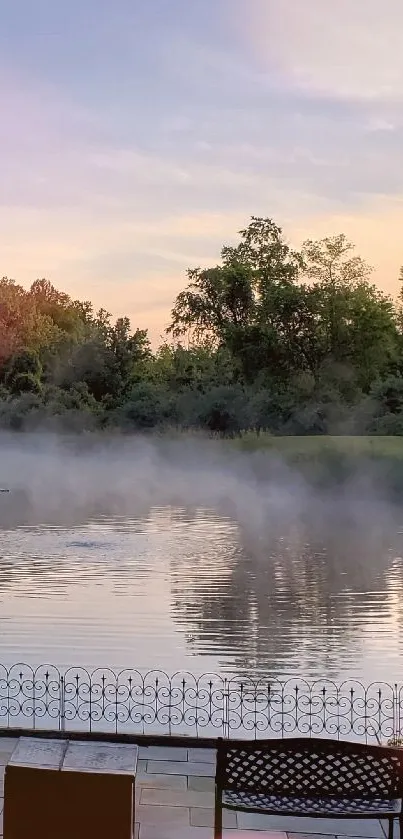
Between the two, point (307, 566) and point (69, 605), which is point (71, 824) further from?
point (307, 566)

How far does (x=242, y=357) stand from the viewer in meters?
44.7

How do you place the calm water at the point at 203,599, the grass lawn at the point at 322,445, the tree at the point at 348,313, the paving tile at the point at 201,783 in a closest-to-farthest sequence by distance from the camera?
1. the paving tile at the point at 201,783
2. the calm water at the point at 203,599
3. the grass lawn at the point at 322,445
4. the tree at the point at 348,313

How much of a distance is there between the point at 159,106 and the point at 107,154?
6.67ft

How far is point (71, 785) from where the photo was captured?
9.95 feet

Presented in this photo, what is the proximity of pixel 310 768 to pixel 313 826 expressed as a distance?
113 cm

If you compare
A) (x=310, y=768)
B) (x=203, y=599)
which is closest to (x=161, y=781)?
(x=310, y=768)

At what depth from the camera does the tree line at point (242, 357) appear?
133 feet

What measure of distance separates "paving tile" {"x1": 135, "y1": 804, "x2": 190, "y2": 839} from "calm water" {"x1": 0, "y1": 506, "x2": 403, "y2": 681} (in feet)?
14.4

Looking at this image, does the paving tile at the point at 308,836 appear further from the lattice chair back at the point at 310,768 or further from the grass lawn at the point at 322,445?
the grass lawn at the point at 322,445

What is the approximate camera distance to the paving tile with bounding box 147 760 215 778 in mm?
5150

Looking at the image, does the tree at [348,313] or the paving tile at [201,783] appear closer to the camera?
the paving tile at [201,783]

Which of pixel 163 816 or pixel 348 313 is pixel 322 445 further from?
pixel 163 816

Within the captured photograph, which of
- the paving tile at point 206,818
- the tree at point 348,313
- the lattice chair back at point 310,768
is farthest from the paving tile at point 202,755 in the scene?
the tree at point 348,313

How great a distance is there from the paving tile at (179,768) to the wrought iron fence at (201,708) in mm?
601
